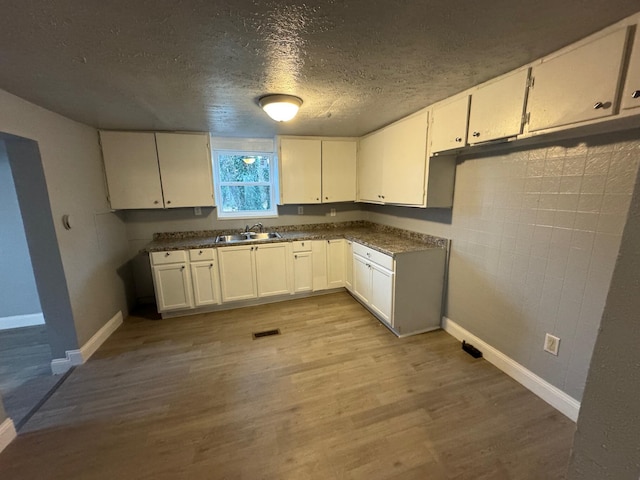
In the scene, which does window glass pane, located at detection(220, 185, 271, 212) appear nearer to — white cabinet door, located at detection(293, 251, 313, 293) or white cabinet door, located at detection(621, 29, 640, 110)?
white cabinet door, located at detection(293, 251, 313, 293)

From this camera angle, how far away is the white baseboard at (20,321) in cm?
295

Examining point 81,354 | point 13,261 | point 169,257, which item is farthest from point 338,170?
point 13,261

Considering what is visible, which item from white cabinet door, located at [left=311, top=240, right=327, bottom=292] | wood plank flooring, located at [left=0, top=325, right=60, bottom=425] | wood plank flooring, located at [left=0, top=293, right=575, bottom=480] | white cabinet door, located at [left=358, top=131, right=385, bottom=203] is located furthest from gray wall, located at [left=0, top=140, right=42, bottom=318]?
white cabinet door, located at [left=358, top=131, right=385, bottom=203]

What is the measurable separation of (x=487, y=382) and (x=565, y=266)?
3.34 feet

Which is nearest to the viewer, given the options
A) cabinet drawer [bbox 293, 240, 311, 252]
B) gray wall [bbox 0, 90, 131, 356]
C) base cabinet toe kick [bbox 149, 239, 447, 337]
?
gray wall [bbox 0, 90, 131, 356]

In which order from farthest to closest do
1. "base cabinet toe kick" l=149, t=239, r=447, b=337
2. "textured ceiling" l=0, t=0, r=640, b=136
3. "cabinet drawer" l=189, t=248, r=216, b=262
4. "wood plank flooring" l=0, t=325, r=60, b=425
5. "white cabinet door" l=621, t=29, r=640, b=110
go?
"cabinet drawer" l=189, t=248, r=216, b=262, "base cabinet toe kick" l=149, t=239, r=447, b=337, "wood plank flooring" l=0, t=325, r=60, b=425, "white cabinet door" l=621, t=29, r=640, b=110, "textured ceiling" l=0, t=0, r=640, b=136

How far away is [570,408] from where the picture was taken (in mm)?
1716

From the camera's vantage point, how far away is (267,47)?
1313 millimetres

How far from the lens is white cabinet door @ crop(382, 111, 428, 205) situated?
2.50 m

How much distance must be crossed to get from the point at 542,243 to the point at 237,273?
293 cm

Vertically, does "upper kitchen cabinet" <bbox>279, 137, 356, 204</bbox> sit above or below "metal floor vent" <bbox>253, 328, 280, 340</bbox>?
above

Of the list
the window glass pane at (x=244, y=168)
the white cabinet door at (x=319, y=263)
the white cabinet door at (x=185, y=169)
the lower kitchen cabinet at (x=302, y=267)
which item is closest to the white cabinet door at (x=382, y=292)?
the white cabinet door at (x=319, y=263)

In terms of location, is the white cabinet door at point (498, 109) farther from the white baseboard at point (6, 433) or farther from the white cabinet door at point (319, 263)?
the white baseboard at point (6, 433)

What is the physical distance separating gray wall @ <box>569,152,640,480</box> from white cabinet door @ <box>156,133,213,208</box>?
3.46 metres
